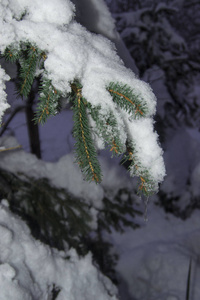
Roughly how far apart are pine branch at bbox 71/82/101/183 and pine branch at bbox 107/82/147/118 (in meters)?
0.13

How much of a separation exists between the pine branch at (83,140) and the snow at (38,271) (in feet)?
2.43

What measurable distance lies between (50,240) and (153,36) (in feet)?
13.0

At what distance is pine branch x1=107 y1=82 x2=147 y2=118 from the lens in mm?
943

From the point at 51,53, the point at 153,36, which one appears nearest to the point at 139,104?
the point at 51,53

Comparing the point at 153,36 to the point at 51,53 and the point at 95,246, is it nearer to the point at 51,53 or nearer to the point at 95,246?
the point at 95,246

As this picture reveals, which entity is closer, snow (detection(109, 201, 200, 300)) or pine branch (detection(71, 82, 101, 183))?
pine branch (detection(71, 82, 101, 183))

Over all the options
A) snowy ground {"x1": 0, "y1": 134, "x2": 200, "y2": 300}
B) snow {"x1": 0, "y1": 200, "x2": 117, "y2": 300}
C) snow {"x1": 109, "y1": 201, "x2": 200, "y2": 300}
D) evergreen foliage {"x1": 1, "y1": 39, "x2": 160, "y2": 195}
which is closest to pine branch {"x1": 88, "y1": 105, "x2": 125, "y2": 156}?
evergreen foliage {"x1": 1, "y1": 39, "x2": 160, "y2": 195}

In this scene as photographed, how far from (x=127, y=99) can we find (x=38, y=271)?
1162 millimetres

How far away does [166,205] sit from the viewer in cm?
444

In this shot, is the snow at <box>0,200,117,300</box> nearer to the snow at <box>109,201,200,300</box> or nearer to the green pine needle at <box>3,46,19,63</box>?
the green pine needle at <box>3,46,19,63</box>

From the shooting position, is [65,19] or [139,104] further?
[65,19]

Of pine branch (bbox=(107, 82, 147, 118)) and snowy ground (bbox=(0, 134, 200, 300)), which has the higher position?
pine branch (bbox=(107, 82, 147, 118))

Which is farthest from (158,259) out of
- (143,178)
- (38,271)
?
(143,178)

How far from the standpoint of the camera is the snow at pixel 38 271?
1.28 meters
